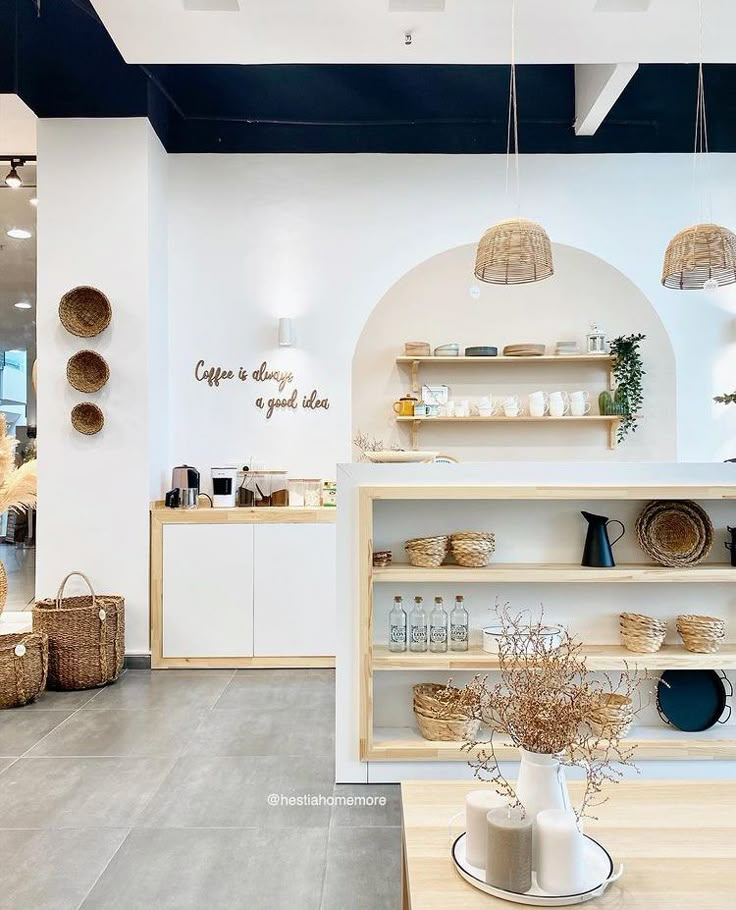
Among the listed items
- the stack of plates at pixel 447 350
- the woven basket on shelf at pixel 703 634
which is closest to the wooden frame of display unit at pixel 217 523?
the stack of plates at pixel 447 350

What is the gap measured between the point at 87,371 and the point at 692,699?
3781 millimetres

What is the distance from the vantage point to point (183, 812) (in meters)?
2.67

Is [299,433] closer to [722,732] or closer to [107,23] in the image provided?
[107,23]

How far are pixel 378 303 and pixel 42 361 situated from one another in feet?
7.49

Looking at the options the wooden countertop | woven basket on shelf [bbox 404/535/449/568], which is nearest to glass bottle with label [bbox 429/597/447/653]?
woven basket on shelf [bbox 404/535/449/568]

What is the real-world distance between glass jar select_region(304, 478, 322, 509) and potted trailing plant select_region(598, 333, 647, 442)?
81.3 inches

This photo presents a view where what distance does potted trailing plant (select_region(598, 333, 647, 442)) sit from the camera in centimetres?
510

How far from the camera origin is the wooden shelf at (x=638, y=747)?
2.89m

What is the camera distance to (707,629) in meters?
3.00

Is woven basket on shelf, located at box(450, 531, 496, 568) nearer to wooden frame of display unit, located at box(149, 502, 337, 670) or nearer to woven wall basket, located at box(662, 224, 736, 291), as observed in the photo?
woven wall basket, located at box(662, 224, 736, 291)

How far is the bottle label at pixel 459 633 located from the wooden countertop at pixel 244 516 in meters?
1.62

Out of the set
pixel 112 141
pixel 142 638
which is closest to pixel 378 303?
pixel 112 141

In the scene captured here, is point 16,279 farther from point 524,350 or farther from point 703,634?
point 703,634

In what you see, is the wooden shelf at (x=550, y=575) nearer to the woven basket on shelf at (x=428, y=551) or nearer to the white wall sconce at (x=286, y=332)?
the woven basket on shelf at (x=428, y=551)
